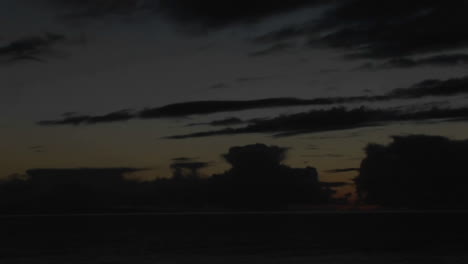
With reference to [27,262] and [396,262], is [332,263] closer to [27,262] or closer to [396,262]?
[396,262]

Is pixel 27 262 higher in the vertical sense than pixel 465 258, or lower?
higher

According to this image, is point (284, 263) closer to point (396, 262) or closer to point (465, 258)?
point (396, 262)

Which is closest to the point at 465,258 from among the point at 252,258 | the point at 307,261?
the point at 307,261

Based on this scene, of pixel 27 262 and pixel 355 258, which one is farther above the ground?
pixel 27 262

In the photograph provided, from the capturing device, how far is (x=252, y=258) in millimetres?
73875

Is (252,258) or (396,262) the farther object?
(252,258)

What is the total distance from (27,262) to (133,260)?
12934mm

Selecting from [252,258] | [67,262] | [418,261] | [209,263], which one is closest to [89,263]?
[67,262]

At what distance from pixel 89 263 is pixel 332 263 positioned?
28.9 m

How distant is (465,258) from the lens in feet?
224

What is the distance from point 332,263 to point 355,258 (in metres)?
7.92

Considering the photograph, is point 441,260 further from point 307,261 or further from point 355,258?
point 307,261

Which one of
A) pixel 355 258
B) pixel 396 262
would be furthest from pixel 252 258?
pixel 396 262

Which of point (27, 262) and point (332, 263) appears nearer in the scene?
point (332, 263)
